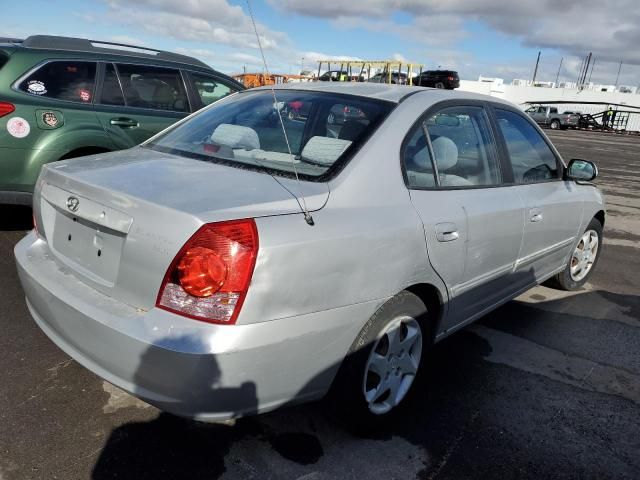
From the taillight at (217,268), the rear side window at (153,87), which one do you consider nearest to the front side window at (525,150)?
the taillight at (217,268)

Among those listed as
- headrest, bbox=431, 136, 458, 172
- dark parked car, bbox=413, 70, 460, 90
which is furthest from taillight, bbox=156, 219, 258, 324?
dark parked car, bbox=413, 70, 460, 90

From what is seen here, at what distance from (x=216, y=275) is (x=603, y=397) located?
8.01ft

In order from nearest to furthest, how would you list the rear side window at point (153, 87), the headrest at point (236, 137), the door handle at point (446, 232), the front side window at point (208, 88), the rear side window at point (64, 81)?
the door handle at point (446, 232) < the headrest at point (236, 137) < the rear side window at point (64, 81) < the rear side window at point (153, 87) < the front side window at point (208, 88)

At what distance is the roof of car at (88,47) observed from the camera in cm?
503

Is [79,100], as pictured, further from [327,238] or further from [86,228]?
[327,238]

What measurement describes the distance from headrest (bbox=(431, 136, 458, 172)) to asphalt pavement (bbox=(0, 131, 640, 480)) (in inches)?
48.6

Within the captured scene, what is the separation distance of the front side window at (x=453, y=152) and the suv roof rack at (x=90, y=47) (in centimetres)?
382

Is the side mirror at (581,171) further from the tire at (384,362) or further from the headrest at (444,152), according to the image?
the tire at (384,362)

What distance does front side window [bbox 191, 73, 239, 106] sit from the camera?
5.96m

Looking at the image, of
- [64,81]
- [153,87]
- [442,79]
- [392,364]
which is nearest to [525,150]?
[392,364]

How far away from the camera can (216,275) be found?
1877 millimetres

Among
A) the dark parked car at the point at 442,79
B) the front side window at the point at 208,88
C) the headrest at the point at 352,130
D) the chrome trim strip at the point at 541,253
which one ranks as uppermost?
the dark parked car at the point at 442,79

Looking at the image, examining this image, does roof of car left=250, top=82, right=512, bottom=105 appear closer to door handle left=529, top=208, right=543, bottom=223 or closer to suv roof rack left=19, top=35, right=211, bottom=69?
door handle left=529, top=208, right=543, bottom=223

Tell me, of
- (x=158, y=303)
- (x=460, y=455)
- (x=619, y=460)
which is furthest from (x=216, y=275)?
(x=619, y=460)
